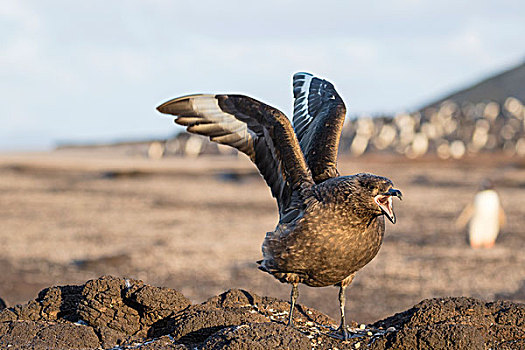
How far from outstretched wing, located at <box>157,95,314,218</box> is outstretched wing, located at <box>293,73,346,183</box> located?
1.36 ft

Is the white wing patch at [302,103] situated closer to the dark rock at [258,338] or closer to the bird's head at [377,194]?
the bird's head at [377,194]

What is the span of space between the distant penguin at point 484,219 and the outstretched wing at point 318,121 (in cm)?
1109

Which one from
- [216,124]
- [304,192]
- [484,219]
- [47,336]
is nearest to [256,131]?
[216,124]

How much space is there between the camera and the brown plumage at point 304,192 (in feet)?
18.2

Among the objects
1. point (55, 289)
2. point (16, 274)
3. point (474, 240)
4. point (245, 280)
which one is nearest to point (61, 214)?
point (16, 274)

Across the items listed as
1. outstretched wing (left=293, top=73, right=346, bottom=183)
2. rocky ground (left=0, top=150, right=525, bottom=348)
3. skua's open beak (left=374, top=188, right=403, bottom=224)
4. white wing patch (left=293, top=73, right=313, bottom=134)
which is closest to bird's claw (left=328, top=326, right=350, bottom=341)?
skua's open beak (left=374, top=188, right=403, bottom=224)

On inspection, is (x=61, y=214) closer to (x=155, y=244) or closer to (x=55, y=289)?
(x=155, y=244)

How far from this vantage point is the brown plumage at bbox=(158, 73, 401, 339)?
554cm

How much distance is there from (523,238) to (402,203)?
6.78 metres

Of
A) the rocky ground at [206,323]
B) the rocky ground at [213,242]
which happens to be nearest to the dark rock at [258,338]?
the rocky ground at [206,323]

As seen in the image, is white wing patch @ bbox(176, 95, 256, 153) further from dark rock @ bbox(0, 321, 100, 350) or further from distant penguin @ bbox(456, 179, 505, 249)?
distant penguin @ bbox(456, 179, 505, 249)

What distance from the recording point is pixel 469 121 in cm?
6309

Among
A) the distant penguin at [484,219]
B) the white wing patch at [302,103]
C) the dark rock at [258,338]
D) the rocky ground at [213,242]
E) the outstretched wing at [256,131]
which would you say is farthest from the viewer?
the distant penguin at [484,219]

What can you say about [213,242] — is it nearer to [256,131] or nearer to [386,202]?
[256,131]
